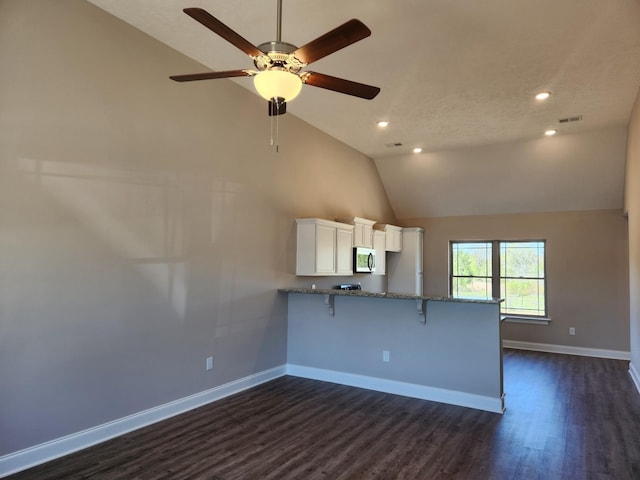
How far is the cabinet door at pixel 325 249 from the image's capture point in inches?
213

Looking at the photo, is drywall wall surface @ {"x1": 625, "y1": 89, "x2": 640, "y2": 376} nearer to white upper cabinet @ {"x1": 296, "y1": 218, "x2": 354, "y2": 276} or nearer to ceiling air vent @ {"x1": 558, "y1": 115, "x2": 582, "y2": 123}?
ceiling air vent @ {"x1": 558, "y1": 115, "x2": 582, "y2": 123}

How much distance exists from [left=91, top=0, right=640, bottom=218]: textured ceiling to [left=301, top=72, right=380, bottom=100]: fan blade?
840 millimetres

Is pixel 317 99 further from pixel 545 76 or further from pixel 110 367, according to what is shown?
pixel 110 367

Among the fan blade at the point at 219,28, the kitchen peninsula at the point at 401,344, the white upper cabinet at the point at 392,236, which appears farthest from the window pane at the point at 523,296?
the fan blade at the point at 219,28

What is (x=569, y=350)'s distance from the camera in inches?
274

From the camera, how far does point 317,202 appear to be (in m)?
5.95

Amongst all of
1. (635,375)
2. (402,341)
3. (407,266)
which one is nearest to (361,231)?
(407,266)

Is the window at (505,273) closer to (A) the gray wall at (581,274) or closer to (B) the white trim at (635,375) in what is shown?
Result: (A) the gray wall at (581,274)

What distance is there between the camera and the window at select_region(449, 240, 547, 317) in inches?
293

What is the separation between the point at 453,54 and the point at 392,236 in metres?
4.30

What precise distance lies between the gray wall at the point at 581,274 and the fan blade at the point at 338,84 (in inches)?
235

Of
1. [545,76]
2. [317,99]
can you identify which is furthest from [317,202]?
[545,76]

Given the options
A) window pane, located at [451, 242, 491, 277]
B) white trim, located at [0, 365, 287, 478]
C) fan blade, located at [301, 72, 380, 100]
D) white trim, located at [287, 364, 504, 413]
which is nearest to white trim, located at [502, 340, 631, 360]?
window pane, located at [451, 242, 491, 277]

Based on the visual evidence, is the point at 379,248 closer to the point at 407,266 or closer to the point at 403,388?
the point at 407,266
